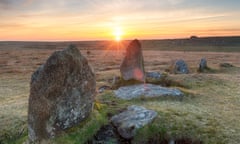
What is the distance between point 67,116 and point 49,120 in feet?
2.69

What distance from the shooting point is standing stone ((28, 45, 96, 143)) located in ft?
38.5

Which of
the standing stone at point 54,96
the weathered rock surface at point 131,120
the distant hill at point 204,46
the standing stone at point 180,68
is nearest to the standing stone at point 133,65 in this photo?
the weathered rock surface at point 131,120

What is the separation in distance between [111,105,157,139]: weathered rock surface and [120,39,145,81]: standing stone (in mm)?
6937

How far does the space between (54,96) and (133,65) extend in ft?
35.8

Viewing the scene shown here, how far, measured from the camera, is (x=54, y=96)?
1177 centimetres

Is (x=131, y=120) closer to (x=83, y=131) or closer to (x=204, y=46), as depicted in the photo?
(x=83, y=131)

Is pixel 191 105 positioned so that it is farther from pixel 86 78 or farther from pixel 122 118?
pixel 86 78

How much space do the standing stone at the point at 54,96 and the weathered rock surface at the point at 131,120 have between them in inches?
86.7

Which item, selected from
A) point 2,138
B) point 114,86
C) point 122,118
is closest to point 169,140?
point 122,118

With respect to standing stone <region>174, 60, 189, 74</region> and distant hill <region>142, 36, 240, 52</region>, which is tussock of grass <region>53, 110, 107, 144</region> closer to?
standing stone <region>174, 60, 189, 74</region>

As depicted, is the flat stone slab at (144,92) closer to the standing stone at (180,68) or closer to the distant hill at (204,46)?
the standing stone at (180,68)

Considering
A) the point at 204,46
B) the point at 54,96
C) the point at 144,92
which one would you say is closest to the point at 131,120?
the point at 54,96

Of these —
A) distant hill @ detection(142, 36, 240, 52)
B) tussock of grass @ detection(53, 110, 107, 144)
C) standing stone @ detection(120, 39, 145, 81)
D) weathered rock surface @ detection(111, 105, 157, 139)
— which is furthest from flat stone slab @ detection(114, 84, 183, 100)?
distant hill @ detection(142, 36, 240, 52)

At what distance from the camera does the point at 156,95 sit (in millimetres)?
18109
